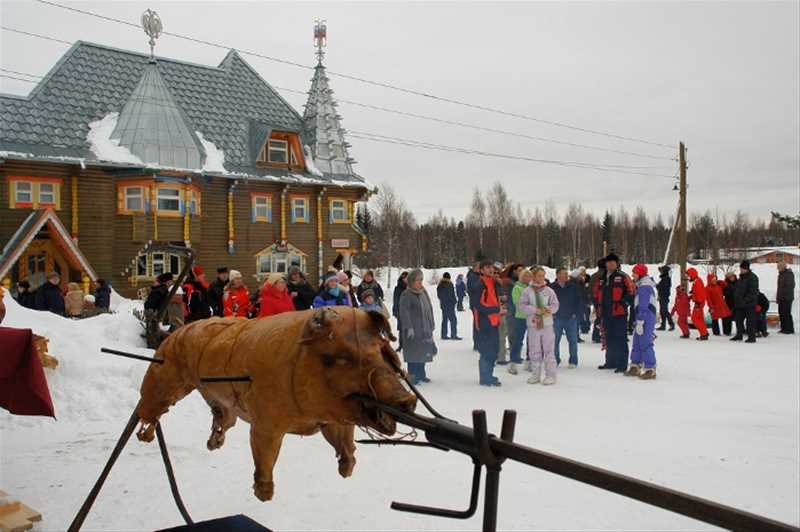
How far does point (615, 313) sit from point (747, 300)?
5.51 meters

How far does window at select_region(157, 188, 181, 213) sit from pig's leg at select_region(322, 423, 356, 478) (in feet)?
64.9

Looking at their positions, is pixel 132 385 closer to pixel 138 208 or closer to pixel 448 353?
pixel 448 353

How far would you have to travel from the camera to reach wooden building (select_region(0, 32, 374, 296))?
18.0 meters

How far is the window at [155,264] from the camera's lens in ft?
65.2

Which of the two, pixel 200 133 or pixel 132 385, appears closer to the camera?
pixel 132 385

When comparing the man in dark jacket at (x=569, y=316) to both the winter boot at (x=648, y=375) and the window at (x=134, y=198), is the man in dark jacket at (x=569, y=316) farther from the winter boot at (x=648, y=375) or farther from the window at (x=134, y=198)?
the window at (x=134, y=198)

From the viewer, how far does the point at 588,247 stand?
72.2 meters

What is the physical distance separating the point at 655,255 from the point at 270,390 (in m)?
85.0

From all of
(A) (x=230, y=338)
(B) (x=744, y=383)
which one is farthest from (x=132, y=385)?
(B) (x=744, y=383)

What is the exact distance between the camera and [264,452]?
1.66m

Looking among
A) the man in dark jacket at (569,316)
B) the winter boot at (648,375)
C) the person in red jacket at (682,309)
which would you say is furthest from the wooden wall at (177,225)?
the winter boot at (648,375)

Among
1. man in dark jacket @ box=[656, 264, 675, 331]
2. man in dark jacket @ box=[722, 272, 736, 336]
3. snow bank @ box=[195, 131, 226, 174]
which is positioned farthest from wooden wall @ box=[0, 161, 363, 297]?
man in dark jacket @ box=[722, 272, 736, 336]

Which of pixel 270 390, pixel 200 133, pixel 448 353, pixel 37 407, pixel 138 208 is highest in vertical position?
pixel 200 133

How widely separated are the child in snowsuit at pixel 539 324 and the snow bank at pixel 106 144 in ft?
48.9
